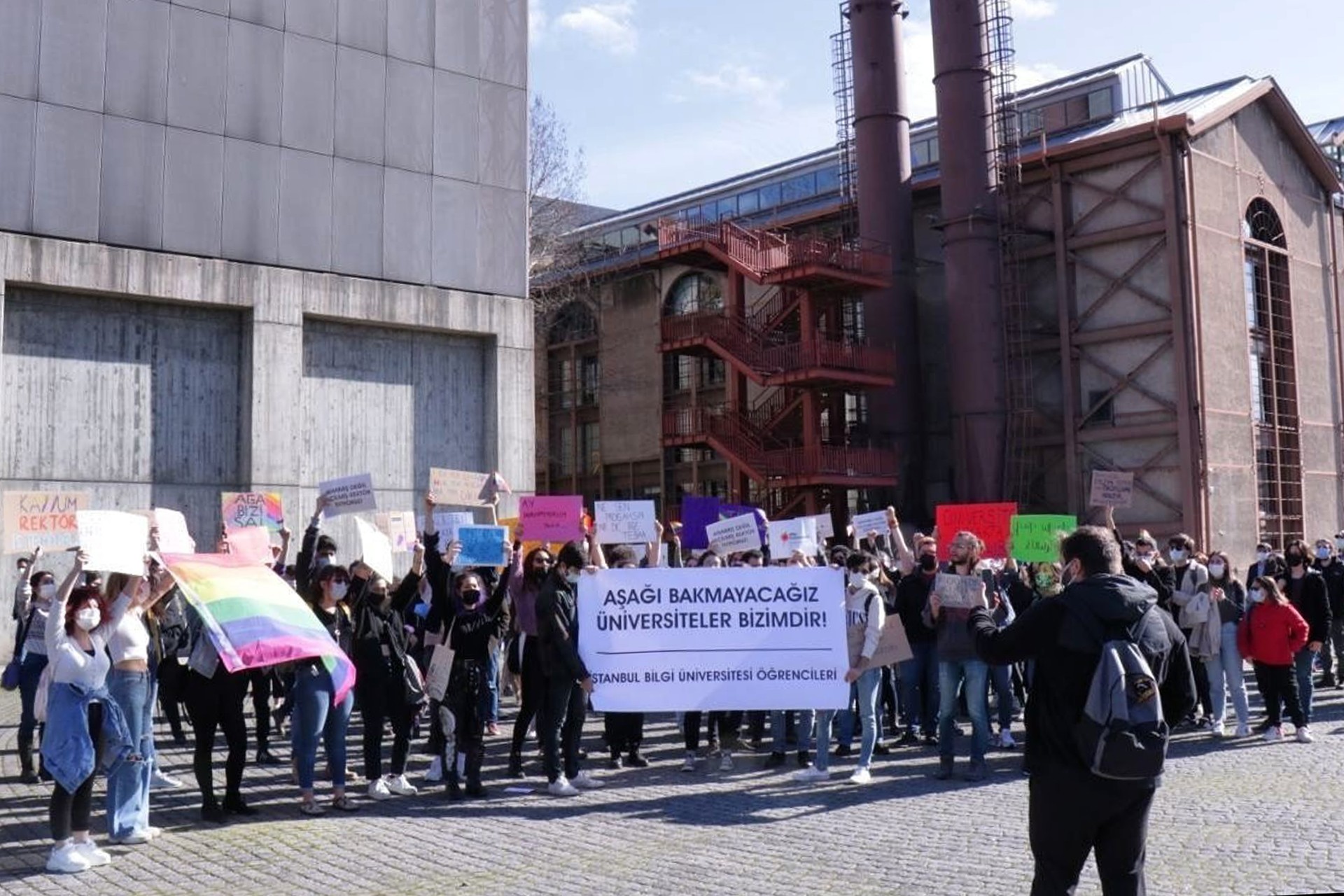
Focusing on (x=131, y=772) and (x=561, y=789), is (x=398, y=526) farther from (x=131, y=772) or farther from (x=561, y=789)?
(x=131, y=772)

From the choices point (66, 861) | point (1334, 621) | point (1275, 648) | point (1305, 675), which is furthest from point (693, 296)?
point (66, 861)

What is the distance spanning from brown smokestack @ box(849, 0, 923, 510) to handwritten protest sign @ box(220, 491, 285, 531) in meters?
22.0

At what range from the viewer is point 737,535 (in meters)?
14.6

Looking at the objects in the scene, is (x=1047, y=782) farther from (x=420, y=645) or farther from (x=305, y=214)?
(x=305, y=214)

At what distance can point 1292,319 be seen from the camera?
36281mm

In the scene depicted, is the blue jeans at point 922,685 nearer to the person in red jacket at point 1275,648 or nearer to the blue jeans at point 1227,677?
the blue jeans at point 1227,677

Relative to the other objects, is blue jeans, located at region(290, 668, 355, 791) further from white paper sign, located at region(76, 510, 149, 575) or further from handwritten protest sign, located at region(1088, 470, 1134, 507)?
handwritten protest sign, located at region(1088, 470, 1134, 507)

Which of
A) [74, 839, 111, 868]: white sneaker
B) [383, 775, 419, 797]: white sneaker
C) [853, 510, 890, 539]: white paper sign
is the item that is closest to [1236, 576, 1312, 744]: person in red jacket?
[853, 510, 890, 539]: white paper sign

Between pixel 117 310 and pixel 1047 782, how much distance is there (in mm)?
20126

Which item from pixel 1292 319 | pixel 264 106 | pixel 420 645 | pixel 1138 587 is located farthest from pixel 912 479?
pixel 1138 587

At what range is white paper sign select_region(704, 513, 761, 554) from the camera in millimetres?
14359

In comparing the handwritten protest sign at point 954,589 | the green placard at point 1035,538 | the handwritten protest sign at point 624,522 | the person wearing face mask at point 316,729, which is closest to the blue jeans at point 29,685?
the person wearing face mask at point 316,729

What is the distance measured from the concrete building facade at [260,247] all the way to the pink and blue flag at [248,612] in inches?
509

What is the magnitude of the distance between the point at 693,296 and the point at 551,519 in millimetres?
26068
